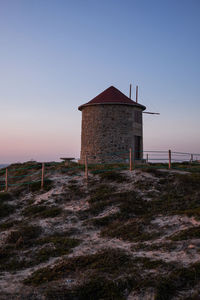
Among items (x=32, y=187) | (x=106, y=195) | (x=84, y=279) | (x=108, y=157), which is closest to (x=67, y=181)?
(x=32, y=187)

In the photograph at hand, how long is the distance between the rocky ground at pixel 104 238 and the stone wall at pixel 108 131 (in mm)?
6894

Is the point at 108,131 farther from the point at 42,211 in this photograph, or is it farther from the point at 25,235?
the point at 25,235

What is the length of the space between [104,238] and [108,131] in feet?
52.5

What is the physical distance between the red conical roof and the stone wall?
1.09 ft

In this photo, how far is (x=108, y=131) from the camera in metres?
24.7

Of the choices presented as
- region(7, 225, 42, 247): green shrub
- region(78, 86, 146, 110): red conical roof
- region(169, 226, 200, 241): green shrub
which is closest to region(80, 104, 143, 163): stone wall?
region(78, 86, 146, 110): red conical roof

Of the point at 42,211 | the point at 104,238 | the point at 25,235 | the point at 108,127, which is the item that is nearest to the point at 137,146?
the point at 108,127

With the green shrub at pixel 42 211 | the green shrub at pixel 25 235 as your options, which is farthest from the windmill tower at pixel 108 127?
the green shrub at pixel 25 235

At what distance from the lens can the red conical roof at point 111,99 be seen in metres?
25.1

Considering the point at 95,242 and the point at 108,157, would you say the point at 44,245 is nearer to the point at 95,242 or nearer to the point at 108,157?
the point at 95,242

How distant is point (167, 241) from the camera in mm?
8008

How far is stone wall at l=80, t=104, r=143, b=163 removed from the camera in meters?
24.7

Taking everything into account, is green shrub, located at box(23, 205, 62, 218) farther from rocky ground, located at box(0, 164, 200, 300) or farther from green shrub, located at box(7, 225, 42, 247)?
green shrub, located at box(7, 225, 42, 247)

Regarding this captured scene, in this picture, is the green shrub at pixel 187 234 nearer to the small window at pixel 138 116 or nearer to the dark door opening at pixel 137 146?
the dark door opening at pixel 137 146
